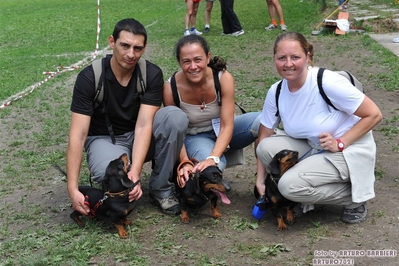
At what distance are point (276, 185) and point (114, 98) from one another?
140cm

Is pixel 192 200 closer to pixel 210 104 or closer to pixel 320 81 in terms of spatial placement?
pixel 210 104

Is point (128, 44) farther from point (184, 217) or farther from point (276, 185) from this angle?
point (276, 185)

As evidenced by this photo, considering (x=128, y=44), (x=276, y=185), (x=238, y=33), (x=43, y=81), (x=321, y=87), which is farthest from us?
(x=238, y=33)

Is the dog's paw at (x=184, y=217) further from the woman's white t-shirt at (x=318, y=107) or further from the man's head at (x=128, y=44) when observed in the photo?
the man's head at (x=128, y=44)

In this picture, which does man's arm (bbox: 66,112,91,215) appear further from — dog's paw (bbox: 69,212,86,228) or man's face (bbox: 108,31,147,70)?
man's face (bbox: 108,31,147,70)

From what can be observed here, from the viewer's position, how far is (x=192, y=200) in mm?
4234

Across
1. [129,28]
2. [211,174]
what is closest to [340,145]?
[211,174]

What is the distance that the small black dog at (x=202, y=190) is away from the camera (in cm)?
405

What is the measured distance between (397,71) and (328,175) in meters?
5.13

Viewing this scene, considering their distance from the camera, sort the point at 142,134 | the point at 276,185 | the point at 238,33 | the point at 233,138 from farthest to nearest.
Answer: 1. the point at 238,33
2. the point at 233,138
3. the point at 142,134
4. the point at 276,185

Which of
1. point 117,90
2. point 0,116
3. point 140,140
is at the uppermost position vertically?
point 117,90

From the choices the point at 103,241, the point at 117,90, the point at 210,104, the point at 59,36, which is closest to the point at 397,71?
the point at 210,104

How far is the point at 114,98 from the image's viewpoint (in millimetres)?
4434

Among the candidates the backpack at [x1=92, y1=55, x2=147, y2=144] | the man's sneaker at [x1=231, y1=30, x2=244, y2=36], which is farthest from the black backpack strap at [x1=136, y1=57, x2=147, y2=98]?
the man's sneaker at [x1=231, y1=30, x2=244, y2=36]
